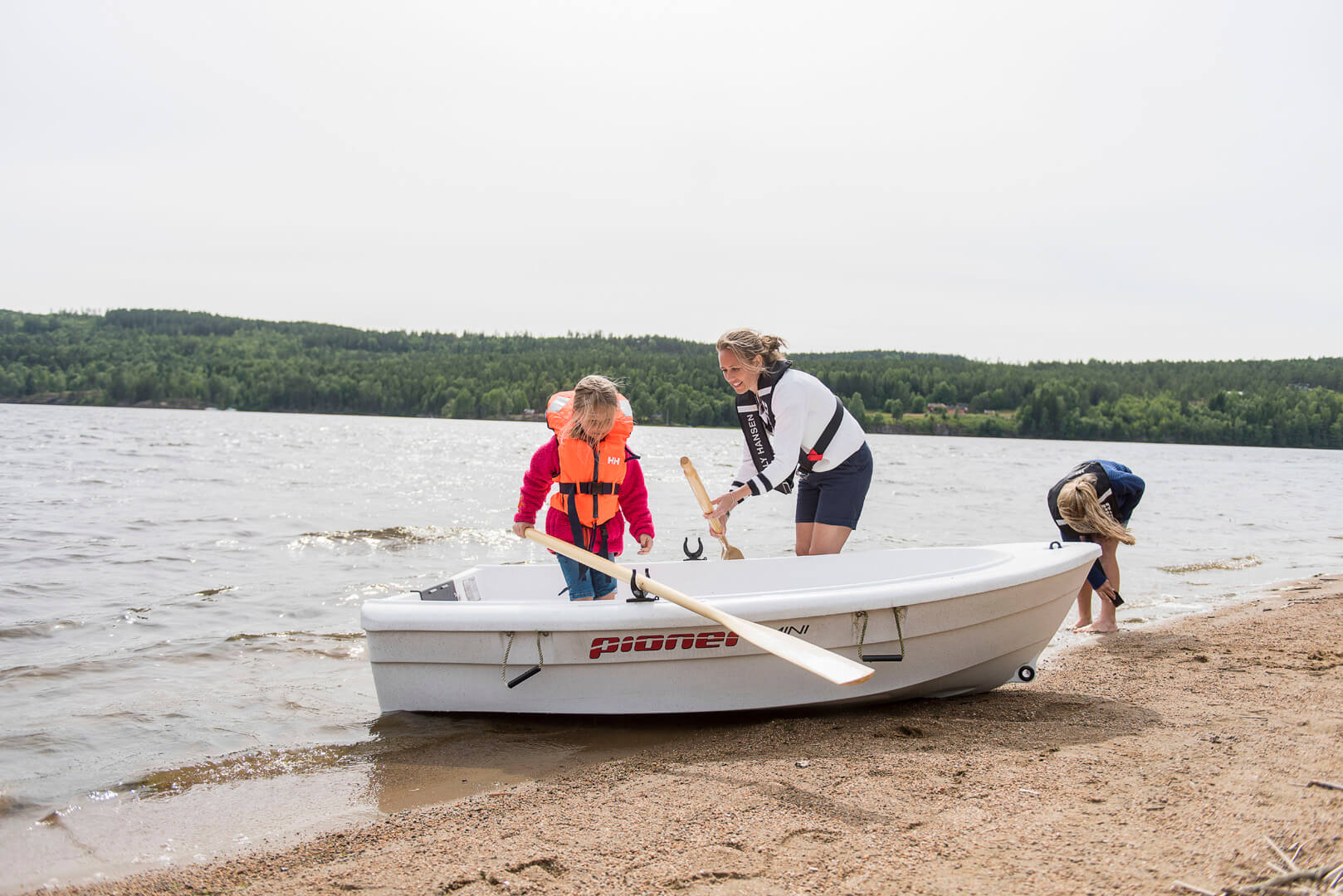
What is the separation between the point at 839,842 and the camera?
2584 millimetres

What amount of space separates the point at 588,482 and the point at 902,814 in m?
2.31

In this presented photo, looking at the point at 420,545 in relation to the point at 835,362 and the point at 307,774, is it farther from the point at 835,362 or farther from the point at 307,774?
the point at 835,362

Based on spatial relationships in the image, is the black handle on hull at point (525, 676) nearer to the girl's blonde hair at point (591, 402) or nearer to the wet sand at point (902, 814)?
the wet sand at point (902, 814)

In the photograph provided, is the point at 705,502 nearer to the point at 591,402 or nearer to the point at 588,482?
the point at 588,482

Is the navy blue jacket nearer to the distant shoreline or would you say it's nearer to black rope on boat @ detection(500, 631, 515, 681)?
black rope on boat @ detection(500, 631, 515, 681)

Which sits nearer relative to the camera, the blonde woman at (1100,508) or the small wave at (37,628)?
the blonde woman at (1100,508)

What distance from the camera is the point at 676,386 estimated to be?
64625mm

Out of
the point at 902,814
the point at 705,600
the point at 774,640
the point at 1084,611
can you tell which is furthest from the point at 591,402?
the point at 1084,611

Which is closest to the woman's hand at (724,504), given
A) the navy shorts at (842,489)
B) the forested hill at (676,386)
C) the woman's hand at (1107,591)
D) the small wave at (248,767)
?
the navy shorts at (842,489)

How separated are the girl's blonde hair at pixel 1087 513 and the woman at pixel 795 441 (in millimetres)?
1702

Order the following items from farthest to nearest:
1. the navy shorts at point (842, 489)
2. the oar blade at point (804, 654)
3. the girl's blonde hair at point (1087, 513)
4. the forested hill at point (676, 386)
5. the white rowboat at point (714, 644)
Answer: the forested hill at point (676, 386), the girl's blonde hair at point (1087, 513), the navy shorts at point (842, 489), the white rowboat at point (714, 644), the oar blade at point (804, 654)

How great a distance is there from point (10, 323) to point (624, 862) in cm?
10183

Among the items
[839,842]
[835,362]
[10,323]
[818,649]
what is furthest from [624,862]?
[10,323]

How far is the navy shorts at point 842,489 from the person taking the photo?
193 inches
